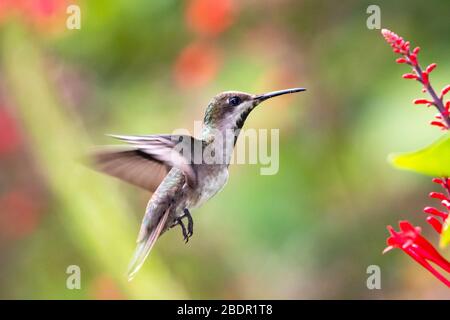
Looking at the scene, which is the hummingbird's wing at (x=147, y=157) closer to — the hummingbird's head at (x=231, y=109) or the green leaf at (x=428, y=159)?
the hummingbird's head at (x=231, y=109)

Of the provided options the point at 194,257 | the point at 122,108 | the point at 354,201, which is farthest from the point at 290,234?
the point at 122,108

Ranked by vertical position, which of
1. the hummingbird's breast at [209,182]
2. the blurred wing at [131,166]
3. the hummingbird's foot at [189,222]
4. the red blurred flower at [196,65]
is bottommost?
the hummingbird's foot at [189,222]

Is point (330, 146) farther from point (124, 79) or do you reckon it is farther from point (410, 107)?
point (124, 79)

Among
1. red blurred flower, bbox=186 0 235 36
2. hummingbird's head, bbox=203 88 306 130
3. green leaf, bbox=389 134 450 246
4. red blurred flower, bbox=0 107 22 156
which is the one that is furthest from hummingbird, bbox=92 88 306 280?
red blurred flower, bbox=0 107 22 156

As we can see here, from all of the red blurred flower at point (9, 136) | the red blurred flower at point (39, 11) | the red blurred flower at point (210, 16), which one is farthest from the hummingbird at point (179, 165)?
the red blurred flower at point (9, 136)

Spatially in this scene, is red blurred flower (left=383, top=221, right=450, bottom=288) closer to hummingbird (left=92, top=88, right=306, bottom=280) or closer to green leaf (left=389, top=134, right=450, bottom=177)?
green leaf (left=389, top=134, right=450, bottom=177)
